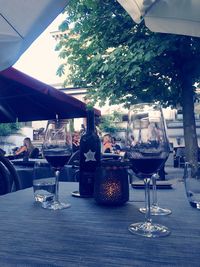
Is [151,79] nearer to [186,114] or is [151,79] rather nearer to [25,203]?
[186,114]

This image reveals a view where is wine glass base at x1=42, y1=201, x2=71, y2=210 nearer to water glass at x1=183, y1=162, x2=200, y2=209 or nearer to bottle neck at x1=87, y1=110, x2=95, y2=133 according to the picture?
bottle neck at x1=87, y1=110, x2=95, y2=133

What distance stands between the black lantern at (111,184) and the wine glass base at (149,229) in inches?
8.3

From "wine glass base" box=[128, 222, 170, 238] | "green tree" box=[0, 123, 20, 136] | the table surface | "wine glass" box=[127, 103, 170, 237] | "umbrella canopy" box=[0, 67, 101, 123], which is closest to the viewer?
the table surface

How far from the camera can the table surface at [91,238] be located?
457mm

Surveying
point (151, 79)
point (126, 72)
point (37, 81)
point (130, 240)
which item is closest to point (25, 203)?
point (130, 240)

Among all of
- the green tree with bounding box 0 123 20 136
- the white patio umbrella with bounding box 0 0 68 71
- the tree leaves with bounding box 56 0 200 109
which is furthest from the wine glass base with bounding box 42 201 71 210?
the green tree with bounding box 0 123 20 136

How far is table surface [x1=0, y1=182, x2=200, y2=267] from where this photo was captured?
46 cm

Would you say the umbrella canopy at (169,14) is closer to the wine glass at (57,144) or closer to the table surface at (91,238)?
the wine glass at (57,144)

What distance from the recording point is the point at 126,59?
5.60 metres

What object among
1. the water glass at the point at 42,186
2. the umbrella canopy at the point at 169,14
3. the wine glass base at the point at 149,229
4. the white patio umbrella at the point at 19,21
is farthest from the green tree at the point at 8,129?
the wine glass base at the point at 149,229

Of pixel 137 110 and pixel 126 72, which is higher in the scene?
pixel 126 72

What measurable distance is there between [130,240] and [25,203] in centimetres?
49

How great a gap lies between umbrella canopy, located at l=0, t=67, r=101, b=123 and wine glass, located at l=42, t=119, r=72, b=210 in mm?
1914

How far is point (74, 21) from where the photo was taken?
612cm
